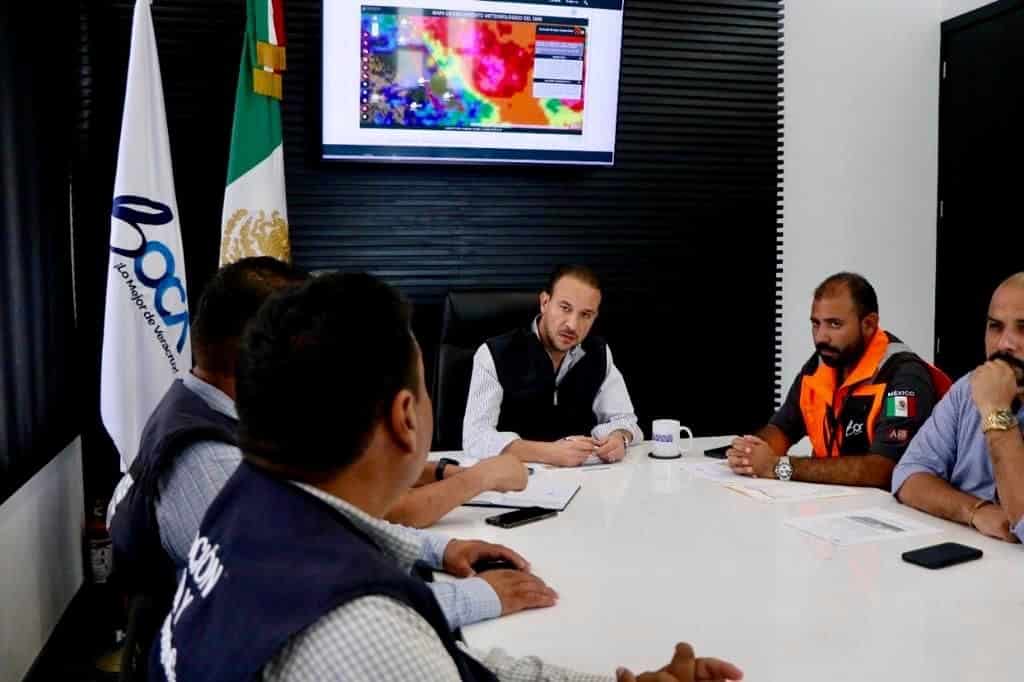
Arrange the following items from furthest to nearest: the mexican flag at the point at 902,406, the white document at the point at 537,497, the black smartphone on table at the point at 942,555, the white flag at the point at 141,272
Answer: the white flag at the point at 141,272
the mexican flag at the point at 902,406
the white document at the point at 537,497
the black smartphone on table at the point at 942,555

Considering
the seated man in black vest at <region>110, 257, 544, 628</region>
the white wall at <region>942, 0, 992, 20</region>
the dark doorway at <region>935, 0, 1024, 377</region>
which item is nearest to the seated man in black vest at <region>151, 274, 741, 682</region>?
the seated man in black vest at <region>110, 257, 544, 628</region>

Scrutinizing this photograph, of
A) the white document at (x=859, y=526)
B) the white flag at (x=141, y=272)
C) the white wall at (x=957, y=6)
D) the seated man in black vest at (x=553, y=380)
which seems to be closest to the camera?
the white document at (x=859, y=526)

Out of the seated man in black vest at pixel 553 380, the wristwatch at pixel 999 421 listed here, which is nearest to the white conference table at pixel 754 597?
the wristwatch at pixel 999 421

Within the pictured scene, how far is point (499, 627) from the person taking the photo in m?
1.31

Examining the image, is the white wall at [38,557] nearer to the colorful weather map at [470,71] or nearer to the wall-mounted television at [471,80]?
the wall-mounted television at [471,80]

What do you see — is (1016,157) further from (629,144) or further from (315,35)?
(315,35)

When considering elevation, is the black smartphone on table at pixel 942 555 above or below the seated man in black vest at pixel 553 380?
below

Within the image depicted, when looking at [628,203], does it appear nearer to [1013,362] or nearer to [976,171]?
[976,171]

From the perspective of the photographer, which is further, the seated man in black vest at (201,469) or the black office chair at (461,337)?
the black office chair at (461,337)

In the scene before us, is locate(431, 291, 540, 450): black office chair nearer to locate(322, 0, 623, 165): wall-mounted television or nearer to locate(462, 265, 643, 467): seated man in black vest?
locate(462, 265, 643, 467): seated man in black vest

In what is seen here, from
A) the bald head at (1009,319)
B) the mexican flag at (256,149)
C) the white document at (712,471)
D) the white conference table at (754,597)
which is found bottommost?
the white document at (712,471)

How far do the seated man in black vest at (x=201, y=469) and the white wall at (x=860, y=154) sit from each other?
3.08 meters

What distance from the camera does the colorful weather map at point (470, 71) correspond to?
3377mm

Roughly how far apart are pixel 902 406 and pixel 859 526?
68 cm
